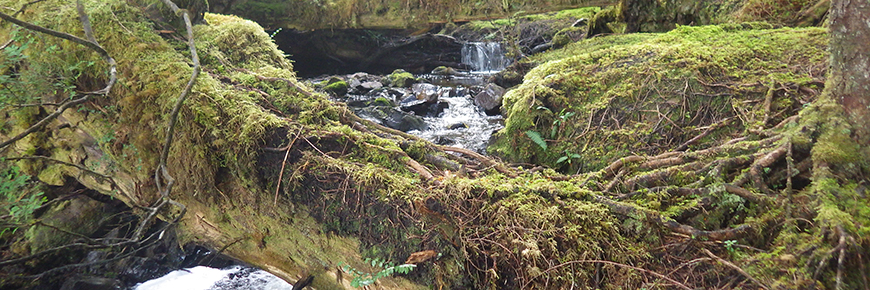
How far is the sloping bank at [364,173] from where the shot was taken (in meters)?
2.60

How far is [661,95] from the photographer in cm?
440

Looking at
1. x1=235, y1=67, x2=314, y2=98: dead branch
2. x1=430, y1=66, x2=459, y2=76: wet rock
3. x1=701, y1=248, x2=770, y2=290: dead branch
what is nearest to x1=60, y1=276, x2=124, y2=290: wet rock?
x1=235, y1=67, x2=314, y2=98: dead branch

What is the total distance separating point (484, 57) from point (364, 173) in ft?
40.5

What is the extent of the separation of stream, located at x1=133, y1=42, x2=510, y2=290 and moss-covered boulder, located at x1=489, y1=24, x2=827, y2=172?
1.62 metres

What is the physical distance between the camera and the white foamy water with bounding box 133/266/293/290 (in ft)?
18.1

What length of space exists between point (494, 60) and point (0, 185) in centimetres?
1298

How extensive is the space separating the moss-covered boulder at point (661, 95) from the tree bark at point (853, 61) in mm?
1006

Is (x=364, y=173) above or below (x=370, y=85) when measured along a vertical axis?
above

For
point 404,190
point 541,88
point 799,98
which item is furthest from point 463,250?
Answer: point 799,98

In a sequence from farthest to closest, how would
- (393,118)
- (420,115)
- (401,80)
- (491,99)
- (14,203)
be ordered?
(401,80)
(420,115)
(491,99)
(393,118)
(14,203)

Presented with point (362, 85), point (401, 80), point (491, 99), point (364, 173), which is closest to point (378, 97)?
point (362, 85)

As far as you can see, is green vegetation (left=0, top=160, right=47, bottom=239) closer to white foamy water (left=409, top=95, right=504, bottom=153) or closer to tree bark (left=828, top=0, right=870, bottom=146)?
white foamy water (left=409, top=95, right=504, bottom=153)

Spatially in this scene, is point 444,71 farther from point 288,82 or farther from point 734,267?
point 734,267

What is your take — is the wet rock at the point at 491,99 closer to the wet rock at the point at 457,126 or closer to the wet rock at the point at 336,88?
the wet rock at the point at 457,126
